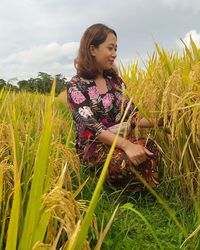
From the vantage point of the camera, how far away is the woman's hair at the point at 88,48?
106 inches

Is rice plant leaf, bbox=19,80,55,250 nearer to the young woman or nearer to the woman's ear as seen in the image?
the young woman

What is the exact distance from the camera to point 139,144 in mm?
2395

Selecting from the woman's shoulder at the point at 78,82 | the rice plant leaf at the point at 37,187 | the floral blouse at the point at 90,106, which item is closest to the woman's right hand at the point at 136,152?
the floral blouse at the point at 90,106

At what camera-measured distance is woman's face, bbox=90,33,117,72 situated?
2668 mm

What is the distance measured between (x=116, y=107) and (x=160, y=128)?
40cm

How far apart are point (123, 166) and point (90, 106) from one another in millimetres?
457

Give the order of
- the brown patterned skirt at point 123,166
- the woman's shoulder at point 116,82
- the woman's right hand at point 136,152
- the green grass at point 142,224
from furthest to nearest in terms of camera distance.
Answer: the woman's shoulder at point 116,82
the brown patterned skirt at point 123,166
the woman's right hand at point 136,152
the green grass at point 142,224

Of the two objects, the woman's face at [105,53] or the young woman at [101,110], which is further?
the woman's face at [105,53]

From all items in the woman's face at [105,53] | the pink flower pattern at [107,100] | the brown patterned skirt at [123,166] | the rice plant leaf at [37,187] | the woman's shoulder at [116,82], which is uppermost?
the woman's face at [105,53]

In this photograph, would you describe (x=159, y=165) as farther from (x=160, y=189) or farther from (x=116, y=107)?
(x=116, y=107)

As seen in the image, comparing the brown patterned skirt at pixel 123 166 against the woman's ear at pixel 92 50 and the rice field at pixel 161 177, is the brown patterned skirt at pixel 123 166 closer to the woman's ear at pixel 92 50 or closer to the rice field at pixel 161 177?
the rice field at pixel 161 177

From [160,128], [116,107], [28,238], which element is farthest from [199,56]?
[28,238]

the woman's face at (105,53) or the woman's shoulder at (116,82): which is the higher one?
the woman's face at (105,53)

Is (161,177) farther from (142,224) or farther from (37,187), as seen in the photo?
Answer: (37,187)
